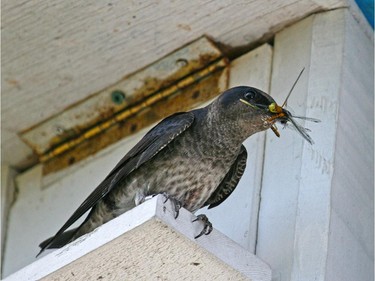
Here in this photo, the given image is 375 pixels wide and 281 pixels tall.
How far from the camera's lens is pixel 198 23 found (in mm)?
3828

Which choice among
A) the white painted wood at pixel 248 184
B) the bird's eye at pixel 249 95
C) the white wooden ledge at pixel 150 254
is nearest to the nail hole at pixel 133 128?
the white painted wood at pixel 248 184

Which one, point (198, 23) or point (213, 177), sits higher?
point (198, 23)

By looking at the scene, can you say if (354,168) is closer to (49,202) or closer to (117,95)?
(117,95)

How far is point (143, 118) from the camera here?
13.3 ft

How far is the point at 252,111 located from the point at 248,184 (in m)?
0.25

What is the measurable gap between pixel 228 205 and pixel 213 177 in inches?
4.9

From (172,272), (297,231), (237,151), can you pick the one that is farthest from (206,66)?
(172,272)

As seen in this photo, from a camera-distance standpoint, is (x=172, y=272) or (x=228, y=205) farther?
(x=228, y=205)

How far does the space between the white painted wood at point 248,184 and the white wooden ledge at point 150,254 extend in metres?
0.40

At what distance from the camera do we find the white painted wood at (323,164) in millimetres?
3350

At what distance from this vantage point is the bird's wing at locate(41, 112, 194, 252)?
11.4ft

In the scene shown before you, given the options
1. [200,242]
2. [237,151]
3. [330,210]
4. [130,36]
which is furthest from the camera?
[130,36]

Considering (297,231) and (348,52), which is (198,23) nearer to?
(348,52)

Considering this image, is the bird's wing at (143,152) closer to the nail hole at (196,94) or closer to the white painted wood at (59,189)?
the white painted wood at (59,189)
